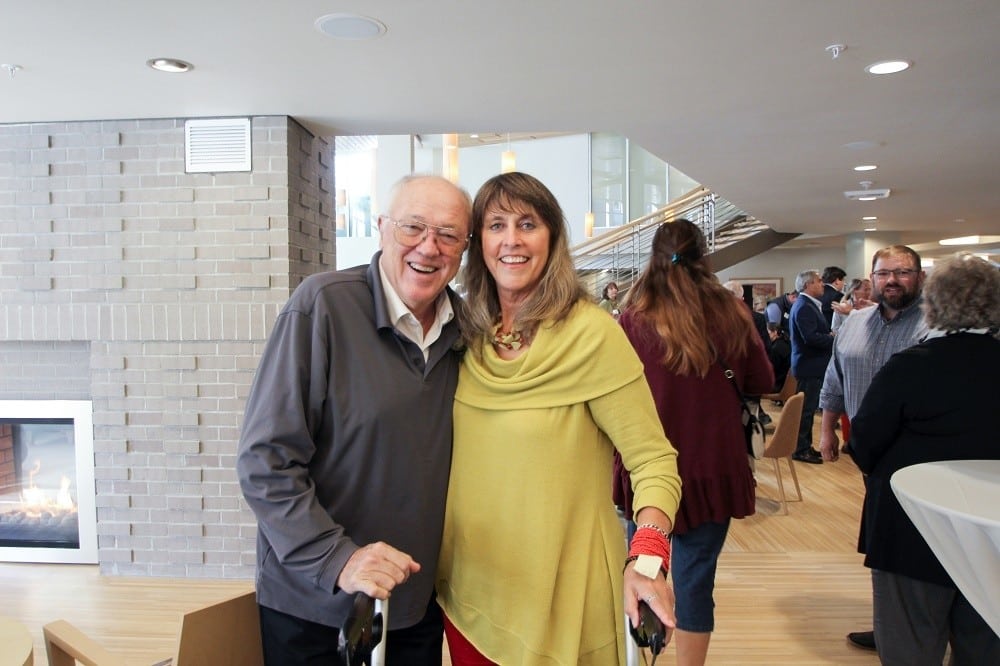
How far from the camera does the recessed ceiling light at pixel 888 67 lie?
10.4 ft

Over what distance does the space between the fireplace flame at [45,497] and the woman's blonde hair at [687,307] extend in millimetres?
3507

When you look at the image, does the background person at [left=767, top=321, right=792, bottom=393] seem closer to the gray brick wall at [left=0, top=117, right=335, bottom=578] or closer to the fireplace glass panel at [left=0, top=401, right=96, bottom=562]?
the gray brick wall at [left=0, top=117, right=335, bottom=578]

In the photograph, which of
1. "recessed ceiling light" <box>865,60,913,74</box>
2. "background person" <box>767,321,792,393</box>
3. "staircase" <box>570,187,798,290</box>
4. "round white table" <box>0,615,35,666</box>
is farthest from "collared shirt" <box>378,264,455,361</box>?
"staircase" <box>570,187,798,290</box>

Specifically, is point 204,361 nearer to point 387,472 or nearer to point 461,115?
point 461,115

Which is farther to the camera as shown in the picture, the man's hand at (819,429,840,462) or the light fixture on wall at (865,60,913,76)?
the man's hand at (819,429,840,462)

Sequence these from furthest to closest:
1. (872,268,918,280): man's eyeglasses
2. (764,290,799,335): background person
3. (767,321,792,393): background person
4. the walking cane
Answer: (764,290,799,335): background person
(767,321,792,393): background person
(872,268,918,280): man's eyeglasses
the walking cane

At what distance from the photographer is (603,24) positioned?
265cm

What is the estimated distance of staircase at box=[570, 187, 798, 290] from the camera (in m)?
9.95

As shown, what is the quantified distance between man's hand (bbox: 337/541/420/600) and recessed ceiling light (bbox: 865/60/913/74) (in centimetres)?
306

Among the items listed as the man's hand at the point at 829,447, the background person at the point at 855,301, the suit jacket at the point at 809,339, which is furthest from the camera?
the suit jacket at the point at 809,339

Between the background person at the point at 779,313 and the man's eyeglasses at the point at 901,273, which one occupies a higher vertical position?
the man's eyeglasses at the point at 901,273

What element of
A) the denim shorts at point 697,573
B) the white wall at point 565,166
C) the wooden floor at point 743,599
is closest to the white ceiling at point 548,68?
the denim shorts at point 697,573

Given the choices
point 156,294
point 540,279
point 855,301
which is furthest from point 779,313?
point 540,279

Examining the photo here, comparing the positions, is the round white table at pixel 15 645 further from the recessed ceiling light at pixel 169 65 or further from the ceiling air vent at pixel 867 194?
the ceiling air vent at pixel 867 194
